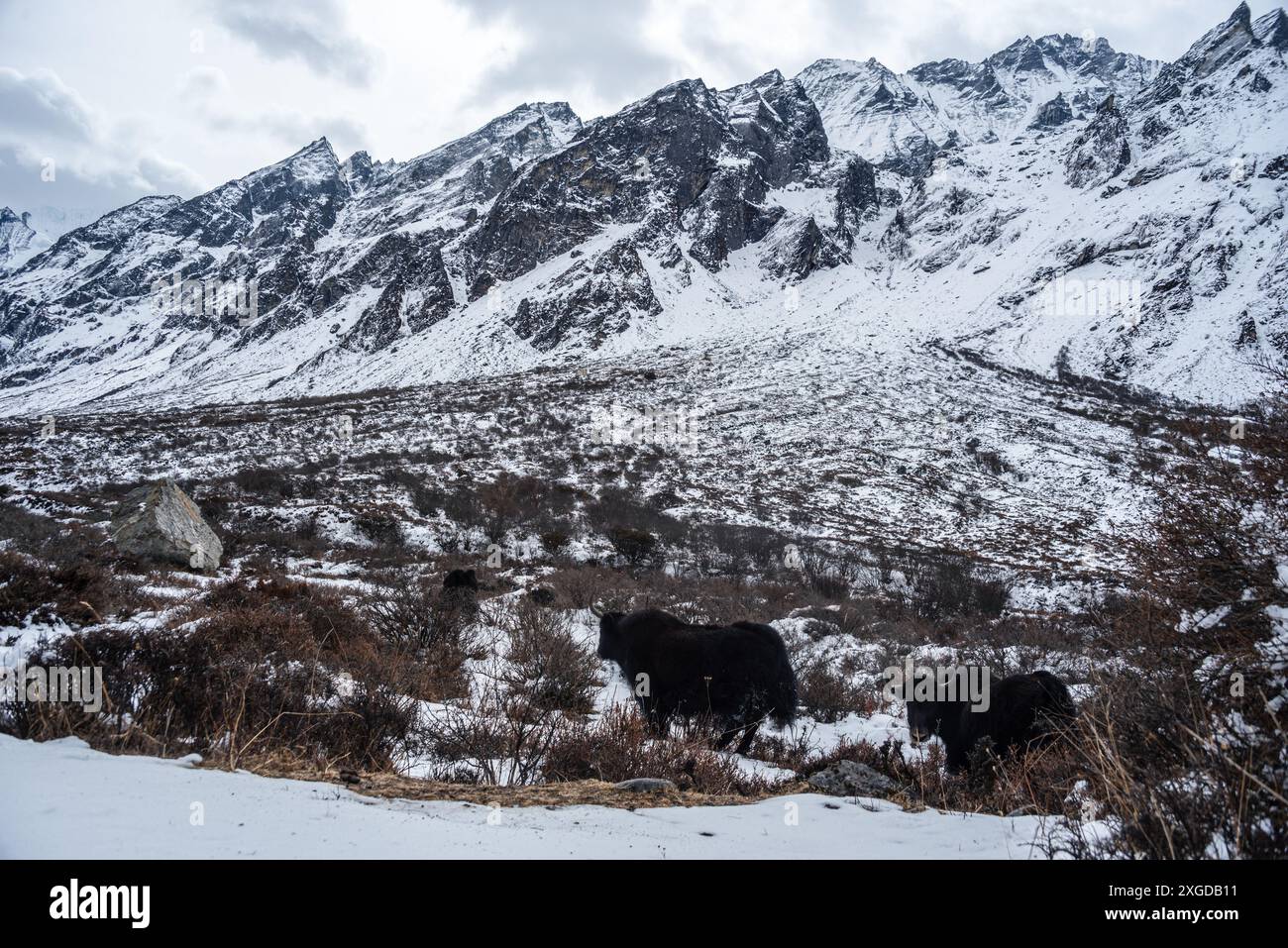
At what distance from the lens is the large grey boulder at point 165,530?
1058 cm

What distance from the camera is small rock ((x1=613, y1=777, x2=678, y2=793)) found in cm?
242

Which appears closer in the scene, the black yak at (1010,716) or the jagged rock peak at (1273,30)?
the black yak at (1010,716)

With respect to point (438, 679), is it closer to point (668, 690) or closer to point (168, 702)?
point (668, 690)

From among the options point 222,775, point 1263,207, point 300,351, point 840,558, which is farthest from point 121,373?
point 1263,207

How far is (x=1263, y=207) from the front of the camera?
47.4 meters

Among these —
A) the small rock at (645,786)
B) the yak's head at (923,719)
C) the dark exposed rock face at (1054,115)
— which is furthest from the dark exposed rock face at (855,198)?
the small rock at (645,786)

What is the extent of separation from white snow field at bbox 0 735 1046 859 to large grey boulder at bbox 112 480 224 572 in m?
10.6

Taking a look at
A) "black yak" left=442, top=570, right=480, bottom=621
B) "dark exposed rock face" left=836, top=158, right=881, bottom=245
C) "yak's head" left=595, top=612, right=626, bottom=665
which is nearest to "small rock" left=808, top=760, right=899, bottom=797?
"yak's head" left=595, top=612, right=626, bottom=665

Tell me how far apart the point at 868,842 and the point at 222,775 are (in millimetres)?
2010

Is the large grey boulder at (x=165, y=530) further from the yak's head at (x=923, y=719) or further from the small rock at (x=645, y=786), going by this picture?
the yak's head at (x=923, y=719)

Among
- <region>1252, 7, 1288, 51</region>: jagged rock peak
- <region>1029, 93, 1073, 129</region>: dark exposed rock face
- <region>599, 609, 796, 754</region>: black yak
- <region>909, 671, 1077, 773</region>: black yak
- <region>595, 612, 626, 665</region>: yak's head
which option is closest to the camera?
<region>909, 671, 1077, 773</region>: black yak

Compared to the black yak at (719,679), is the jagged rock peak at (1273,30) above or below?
above

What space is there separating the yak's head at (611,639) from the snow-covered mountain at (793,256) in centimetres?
4507

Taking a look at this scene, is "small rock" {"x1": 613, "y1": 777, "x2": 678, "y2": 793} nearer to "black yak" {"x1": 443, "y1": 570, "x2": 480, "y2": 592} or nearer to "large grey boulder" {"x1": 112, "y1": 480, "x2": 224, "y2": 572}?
"black yak" {"x1": 443, "y1": 570, "x2": 480, "y2": 592}
